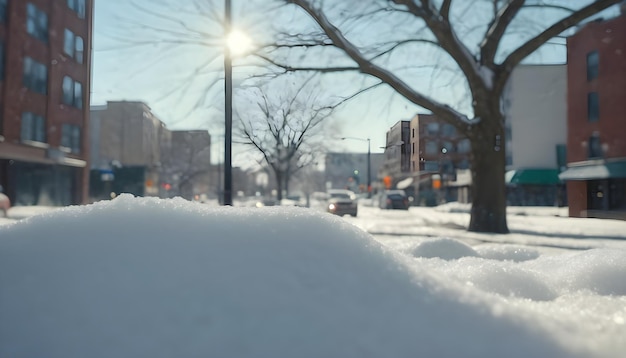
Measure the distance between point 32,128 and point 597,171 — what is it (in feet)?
89.6

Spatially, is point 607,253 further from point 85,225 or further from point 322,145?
point 322,145

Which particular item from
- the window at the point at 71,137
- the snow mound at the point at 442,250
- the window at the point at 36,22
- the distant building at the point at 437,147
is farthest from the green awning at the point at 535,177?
the snow mound at the point at 442,250

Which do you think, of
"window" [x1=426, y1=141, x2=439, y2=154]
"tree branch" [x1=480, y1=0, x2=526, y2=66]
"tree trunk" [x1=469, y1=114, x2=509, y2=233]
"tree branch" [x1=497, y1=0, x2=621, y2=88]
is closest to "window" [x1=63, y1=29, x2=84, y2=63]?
"tree branch" [x1=480, y1=0, x2=526, y2=66]

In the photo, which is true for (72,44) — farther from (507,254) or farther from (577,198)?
(577,198)

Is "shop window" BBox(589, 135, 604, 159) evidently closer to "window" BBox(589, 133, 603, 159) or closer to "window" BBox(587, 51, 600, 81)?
"window" BBox(589, 133, 603, 159)

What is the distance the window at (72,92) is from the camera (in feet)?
70.2

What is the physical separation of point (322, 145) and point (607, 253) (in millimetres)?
5382

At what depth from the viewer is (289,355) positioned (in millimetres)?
1816

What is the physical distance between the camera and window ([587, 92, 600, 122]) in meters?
23.0

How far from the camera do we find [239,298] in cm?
201

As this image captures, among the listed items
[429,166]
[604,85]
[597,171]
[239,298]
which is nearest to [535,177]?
[597,171]

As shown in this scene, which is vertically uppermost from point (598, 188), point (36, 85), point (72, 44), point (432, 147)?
point (72, 44)

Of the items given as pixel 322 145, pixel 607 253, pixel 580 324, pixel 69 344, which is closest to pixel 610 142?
pixel 322 145

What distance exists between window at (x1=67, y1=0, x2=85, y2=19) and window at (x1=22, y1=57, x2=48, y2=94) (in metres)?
3.05
